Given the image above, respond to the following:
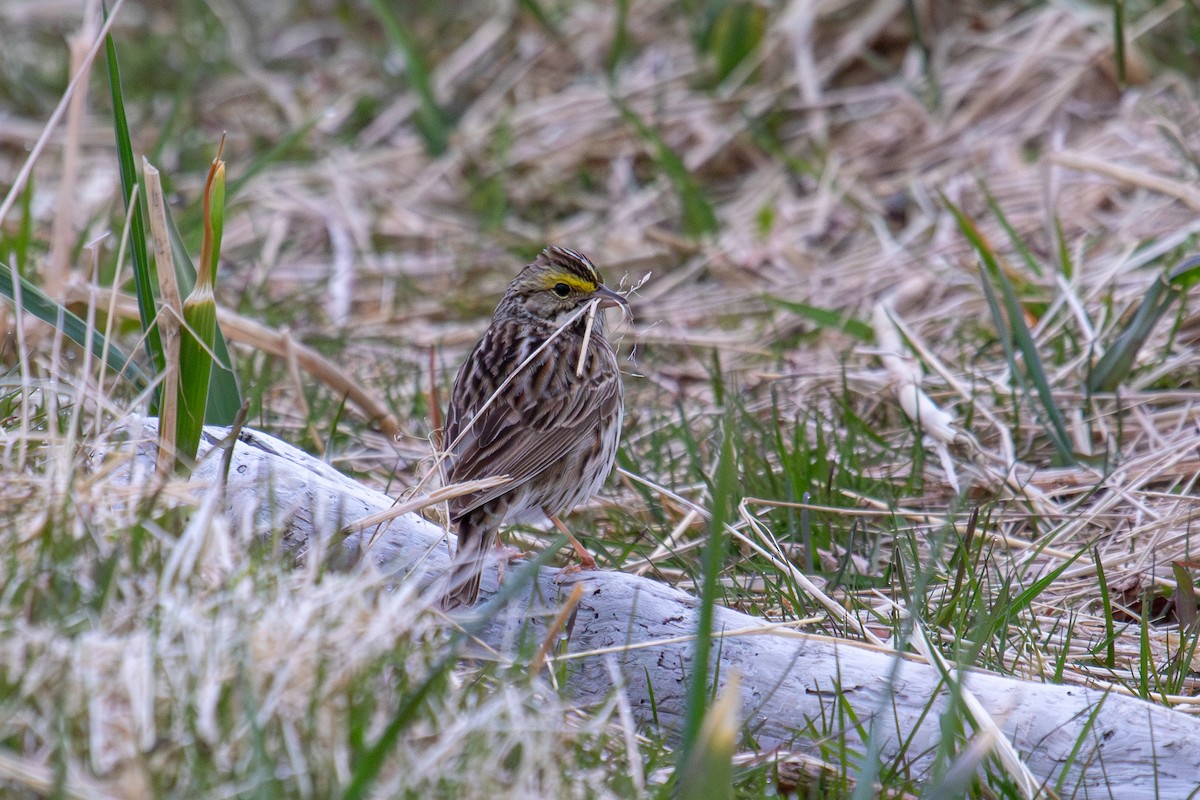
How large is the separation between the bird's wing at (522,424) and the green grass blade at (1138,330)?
1931 millimetres

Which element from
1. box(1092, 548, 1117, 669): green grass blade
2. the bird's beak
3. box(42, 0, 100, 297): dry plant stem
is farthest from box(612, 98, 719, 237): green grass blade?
box(1092, 548, 1117, 669): green grass blade

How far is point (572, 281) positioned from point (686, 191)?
3067 millimetres

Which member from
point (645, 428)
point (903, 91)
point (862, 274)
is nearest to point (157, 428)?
point (645, 428)

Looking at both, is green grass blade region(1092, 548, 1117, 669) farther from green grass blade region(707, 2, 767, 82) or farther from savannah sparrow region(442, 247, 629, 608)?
green grass blade region(707, 2, 767, 82)

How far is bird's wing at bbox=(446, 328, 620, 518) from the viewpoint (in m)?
4.11

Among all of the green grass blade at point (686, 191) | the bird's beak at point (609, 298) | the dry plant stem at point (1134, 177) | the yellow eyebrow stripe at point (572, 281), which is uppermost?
the green grass blade at point (686, 191)

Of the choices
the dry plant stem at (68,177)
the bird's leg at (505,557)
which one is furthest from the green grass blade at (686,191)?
the bird's leg at (505,557)

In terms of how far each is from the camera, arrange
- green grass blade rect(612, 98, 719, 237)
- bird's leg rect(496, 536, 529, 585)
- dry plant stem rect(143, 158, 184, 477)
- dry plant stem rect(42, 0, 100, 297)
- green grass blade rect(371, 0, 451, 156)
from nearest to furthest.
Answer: dry plant stem rect(143, 158, 184, 477) → bird's leg rect(496, 536, 529, 585) → dry plant stem rect(42, 0, 100, 297) → green grass blade rect(612, 98, 719, 237) → green grass blade rect(371, 0, 451, 156)

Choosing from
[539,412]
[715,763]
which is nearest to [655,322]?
[539,412]

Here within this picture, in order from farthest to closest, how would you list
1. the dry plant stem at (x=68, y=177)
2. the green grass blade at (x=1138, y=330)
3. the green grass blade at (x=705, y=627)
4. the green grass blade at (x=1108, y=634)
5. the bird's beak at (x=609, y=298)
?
the green grass blade at (x=1138, y=330), the bird's beak at (x=609, y=298), the dry plant stem at (x=68, y=177), the green grass blade at (x=1108, y=634), the green grass blade at (x=705, y=627)

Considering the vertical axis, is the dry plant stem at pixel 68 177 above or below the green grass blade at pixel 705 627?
above

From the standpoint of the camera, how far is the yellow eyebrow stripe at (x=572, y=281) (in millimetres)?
4887

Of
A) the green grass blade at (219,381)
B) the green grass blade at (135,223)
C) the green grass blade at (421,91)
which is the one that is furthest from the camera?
the green grass blade at (421,91)

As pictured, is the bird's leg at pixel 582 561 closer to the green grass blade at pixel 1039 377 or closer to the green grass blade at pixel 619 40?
the green grass blade at pixel 1039 377
